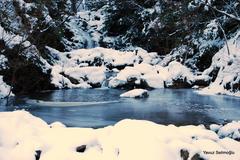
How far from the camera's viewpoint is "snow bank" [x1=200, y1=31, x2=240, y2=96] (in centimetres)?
2069

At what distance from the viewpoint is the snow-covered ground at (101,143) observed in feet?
18.2

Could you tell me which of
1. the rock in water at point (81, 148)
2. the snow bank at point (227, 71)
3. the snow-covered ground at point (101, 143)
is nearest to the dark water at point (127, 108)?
the snow bank at point (227, 71)

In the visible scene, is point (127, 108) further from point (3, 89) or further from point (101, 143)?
point (101, 143)

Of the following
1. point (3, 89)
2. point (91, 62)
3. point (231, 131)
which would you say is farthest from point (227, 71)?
point (231, 131)

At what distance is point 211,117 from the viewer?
13.2 meters

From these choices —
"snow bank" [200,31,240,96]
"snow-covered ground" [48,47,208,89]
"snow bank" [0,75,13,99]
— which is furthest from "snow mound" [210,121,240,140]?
"snow-covered ground" [48,47,208,89]

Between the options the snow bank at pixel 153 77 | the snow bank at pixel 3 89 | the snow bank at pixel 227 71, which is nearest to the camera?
the snow bank at pixel 3 89

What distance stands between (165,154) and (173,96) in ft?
44.4

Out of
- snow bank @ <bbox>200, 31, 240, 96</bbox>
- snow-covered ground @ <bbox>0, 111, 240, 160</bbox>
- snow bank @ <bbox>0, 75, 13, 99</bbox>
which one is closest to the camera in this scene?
snow-covered ground @ <bbox>0, 111, 240, 160</bbox>

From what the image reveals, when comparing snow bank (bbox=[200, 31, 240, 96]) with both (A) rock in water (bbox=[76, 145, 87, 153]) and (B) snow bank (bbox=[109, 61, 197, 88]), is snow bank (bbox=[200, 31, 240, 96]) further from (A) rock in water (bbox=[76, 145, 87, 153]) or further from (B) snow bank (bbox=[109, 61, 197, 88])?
(A) rock in water (bbox=[76, 145, 87, 153])

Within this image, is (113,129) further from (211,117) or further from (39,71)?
(39,71)

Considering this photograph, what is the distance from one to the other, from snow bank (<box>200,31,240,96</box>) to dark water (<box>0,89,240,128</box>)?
1646 mm

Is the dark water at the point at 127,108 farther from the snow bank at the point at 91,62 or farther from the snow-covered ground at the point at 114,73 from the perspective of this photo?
the snow bank at the point at 91,62

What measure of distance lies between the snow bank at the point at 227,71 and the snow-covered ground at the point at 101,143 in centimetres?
1450
